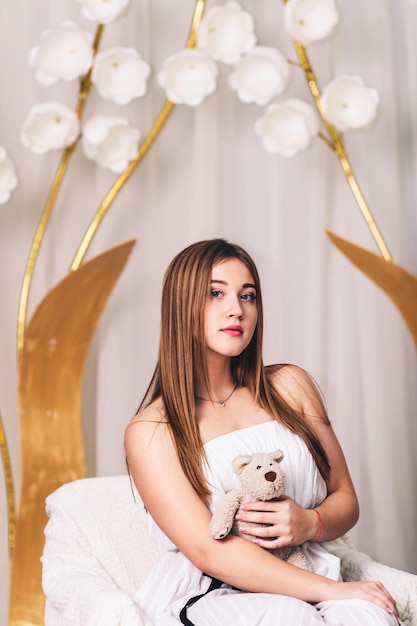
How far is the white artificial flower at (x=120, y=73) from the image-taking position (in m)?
2.47

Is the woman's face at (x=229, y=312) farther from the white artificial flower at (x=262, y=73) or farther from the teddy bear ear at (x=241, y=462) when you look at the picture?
the white artificial flower at (x=262, y=73)

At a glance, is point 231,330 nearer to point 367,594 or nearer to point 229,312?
point 229,312

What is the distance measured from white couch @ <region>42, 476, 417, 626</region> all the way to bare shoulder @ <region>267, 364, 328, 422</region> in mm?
330

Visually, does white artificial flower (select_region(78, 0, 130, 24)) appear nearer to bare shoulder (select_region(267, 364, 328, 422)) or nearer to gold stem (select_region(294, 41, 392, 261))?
gold stem (select_region(294, 41, 392, 261))

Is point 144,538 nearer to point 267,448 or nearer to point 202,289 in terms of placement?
point 267,448

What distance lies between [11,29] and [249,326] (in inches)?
59.5

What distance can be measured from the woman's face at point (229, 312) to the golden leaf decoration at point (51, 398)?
2.67ft

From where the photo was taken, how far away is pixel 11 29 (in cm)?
282

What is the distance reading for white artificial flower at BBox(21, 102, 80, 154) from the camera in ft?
8.09

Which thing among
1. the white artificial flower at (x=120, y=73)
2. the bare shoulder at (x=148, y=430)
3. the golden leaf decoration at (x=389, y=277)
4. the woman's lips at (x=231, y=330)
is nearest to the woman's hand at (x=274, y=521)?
the bare shoulder at (x=148, y=430)

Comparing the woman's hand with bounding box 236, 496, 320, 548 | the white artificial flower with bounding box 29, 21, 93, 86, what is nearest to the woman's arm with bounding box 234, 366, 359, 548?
the woman's hand with bounding box 236, 496, 320, 548

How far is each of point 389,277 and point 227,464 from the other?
1050 millimetres

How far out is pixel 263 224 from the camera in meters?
2.94

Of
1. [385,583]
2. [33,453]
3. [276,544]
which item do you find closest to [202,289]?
[276,544]
